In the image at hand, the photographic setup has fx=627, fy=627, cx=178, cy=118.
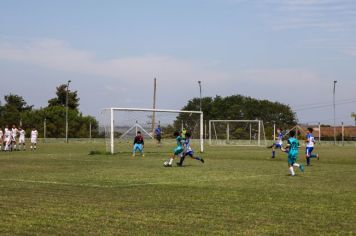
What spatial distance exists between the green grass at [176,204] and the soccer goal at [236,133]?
4667 cm

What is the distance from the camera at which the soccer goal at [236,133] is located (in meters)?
69.6

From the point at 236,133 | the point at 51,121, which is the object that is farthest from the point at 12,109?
the point at 236,133

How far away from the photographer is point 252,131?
71.5 meters

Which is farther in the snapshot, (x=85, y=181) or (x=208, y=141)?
(x=208, y=141)

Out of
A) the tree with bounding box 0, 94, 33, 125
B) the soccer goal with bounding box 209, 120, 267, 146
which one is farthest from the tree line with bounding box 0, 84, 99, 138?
the soccer goal with bounding box 209, 120, 267, 146

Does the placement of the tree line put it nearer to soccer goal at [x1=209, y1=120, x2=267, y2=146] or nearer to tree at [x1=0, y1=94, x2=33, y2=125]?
tree at [x1=0, y1=94, x2=33, y2=125]

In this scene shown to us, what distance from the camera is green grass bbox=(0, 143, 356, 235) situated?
11.0 m

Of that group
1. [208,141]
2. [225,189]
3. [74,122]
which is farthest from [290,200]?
[74,122]

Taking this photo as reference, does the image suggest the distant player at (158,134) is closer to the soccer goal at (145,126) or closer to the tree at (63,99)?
the soccer goal at (145,126)

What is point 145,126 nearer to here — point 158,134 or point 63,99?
point 158,134

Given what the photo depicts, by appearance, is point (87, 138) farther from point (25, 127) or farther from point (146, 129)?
point (146, 129)

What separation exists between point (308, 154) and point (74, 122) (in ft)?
196

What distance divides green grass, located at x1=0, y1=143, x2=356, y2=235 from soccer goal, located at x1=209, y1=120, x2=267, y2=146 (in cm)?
4667

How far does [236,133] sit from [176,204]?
56.3 meters
